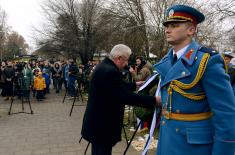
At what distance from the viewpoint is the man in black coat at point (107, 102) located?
3.81 meters

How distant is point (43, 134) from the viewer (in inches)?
311

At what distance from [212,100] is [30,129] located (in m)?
7.10

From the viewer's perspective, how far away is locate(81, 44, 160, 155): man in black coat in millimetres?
3809

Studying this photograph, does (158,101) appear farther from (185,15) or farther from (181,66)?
(185,15)

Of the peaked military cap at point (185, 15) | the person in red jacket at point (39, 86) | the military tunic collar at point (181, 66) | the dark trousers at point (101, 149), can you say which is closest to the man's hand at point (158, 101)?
the military tunic collar at point (181, 66)

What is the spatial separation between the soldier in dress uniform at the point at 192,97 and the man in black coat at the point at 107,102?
122 centimetres

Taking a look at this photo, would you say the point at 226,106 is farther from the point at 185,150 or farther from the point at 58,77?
the point at 58,77

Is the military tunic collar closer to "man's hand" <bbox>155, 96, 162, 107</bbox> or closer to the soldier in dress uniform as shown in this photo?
the soldier in dress uniform

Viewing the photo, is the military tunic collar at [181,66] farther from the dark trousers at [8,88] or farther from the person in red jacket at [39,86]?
the dark trousers at [8,88]

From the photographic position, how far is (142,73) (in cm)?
844

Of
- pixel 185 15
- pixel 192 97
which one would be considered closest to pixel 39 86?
pixel 185 15

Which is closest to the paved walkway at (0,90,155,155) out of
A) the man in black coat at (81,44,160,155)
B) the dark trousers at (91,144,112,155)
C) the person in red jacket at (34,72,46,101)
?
the dark trousers at (91,144,112,155)

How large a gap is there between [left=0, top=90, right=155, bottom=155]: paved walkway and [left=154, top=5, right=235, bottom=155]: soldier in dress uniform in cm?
395

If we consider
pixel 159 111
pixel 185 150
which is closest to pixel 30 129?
pixel 159 111
